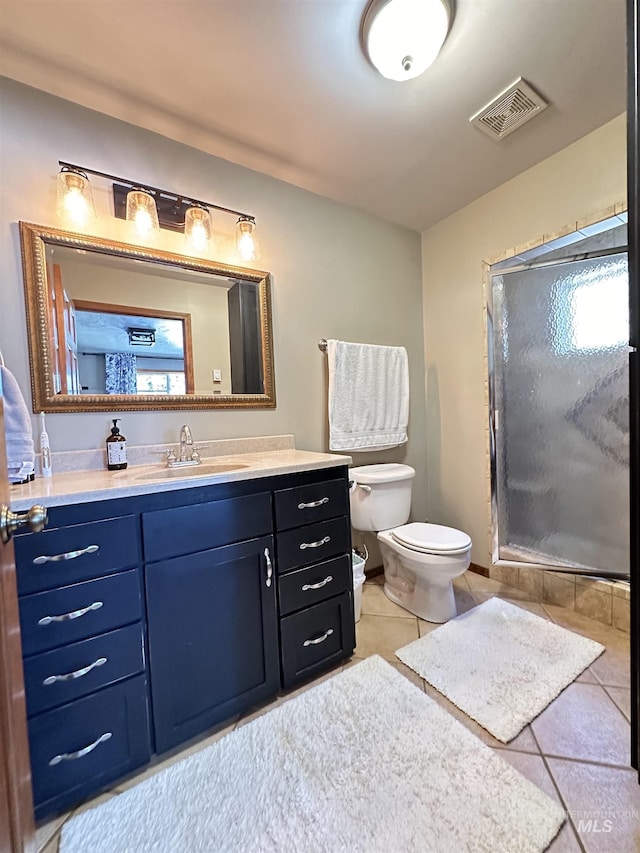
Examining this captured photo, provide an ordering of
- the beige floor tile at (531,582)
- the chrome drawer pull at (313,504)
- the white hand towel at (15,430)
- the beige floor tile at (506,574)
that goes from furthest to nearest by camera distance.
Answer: the beige floor tile at (506,574) < the beige floor tile at (531,582) < the chrome drawer pull at (313,504) < the white hand towel at (15,430)

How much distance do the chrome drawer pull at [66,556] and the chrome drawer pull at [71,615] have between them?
0.48 ft

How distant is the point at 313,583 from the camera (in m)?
1.35

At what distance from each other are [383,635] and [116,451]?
59.3 inches

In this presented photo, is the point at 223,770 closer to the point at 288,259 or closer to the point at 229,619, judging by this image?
the point at 229,619

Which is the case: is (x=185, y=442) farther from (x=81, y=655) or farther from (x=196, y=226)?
(x=196, y=226)

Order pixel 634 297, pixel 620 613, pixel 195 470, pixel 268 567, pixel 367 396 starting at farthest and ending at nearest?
1. pixel 367 396
2. pixel 620 613
3. pixel 195 470
4. pixel 268 567
5. pixel 634 297

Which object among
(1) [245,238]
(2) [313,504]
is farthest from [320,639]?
(1) [245,238]

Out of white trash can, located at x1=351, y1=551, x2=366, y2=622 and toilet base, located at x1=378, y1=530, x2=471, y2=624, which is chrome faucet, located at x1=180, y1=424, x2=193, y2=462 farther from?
toilet base, located at x1=378, y1=530, x2=471, y2=624

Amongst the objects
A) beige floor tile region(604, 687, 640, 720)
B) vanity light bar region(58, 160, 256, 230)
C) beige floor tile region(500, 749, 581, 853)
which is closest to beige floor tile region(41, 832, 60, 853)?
beige floor tile region(500, 749, 581, 853)

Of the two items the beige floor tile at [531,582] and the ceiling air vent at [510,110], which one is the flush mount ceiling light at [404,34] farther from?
the beige floor tile at [531,582]

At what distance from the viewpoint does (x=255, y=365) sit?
1771 mm

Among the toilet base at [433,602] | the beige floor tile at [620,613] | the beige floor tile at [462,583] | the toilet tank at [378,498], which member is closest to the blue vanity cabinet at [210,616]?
the toilet tank at [378,498]

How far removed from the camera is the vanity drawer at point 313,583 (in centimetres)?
129

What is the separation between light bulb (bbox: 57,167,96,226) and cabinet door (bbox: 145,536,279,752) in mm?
1361
